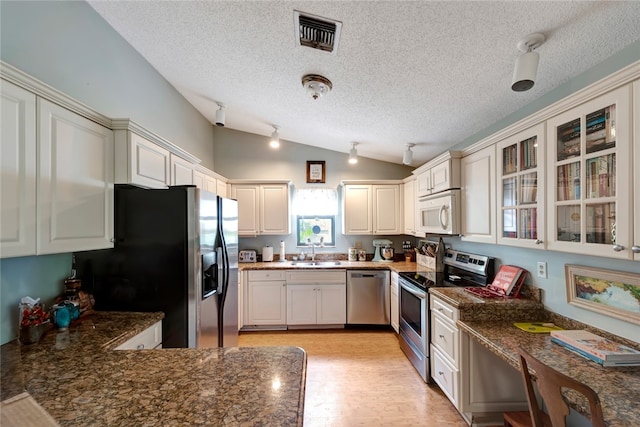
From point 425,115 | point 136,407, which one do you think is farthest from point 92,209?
point 425,115

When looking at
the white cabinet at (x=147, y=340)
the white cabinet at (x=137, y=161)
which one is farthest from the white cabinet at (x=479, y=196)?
the white cabinet at (x=137, y=161)

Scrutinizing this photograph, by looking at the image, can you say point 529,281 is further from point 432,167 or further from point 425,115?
point 425,115

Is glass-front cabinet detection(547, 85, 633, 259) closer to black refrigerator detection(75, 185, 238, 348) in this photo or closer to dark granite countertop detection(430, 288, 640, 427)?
dark granite countertop detection(430, 288, 640, 427)

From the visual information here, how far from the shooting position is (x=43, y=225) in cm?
124

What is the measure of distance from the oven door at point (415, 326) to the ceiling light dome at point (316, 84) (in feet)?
6.58

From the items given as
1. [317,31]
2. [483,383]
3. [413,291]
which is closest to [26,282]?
[317,31]

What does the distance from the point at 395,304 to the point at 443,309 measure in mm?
1300

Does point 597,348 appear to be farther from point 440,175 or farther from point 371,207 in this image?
point 371,207

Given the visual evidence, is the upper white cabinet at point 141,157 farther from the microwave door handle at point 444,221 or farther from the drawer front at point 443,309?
the microwave door handle at point 444,221

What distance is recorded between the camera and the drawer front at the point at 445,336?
6.21 feet

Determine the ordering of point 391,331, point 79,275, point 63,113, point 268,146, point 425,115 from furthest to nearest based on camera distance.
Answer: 1. point 268,146
2. point 391,331
3. point 425,115
4. point 79,275
5. point 63,113

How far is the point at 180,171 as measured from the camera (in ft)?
7.64

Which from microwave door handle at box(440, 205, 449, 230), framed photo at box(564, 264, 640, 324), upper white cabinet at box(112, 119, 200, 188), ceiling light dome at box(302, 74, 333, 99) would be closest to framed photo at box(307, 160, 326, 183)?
ceiling light dome at box(302, 74, 333, 99)

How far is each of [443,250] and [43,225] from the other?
3441 millimetres
